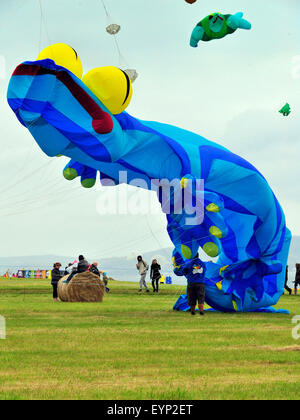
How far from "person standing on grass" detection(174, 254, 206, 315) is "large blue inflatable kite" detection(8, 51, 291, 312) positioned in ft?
1.07

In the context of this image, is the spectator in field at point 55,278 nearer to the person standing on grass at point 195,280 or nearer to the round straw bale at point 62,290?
the round straw bale at point 62,290

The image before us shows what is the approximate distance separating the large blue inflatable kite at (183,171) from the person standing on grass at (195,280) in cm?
33

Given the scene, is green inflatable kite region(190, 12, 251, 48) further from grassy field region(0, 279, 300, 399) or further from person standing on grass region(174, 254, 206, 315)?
grassy field region(0, 279, 300, 399)

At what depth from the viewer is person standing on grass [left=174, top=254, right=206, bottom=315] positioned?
16516mm

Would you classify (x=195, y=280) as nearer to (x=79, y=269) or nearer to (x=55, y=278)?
(x=79, y=269)

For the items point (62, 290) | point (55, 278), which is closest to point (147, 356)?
point (62, 290)

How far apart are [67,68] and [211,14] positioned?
388 centimetres

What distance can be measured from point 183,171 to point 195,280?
9.37 feet

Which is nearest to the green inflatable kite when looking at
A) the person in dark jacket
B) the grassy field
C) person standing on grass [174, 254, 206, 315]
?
person standing on grass [174, 254, 206, 315]

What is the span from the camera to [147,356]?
9.78 meters

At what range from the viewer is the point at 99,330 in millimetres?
12883

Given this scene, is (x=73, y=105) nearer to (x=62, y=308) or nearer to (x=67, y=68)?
(x=67, y=68)

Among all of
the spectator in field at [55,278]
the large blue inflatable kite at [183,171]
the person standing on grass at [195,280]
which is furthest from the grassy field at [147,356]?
the spectator in field at [55,278]

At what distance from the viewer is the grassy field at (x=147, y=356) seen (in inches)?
289
